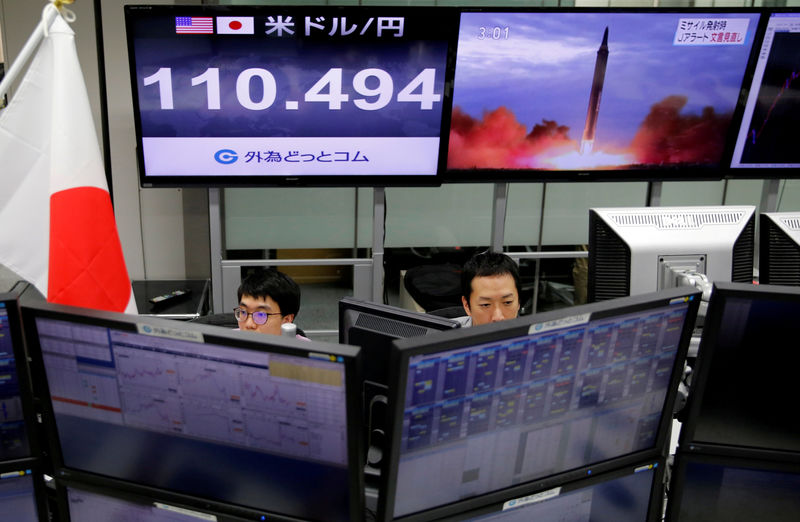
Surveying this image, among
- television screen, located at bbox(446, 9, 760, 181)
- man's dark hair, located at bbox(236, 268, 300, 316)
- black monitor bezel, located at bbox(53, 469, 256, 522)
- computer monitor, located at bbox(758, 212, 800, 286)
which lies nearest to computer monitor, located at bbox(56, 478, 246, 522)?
black monitor bezel, located at bbox(53, 469, 256, 522)

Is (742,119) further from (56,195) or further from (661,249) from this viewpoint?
(56,195)

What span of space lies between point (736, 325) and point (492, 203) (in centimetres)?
277

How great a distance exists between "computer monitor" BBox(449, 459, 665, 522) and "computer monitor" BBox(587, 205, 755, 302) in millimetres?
615

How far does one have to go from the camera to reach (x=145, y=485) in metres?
1.26

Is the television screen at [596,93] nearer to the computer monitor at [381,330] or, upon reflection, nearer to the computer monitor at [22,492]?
the computer monitor at [381,330]

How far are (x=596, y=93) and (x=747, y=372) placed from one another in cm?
239

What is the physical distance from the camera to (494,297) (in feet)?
7.09

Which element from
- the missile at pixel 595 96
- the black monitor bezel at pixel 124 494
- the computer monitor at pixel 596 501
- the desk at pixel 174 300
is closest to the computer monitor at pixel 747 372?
the computer monitor at pixel 596 501

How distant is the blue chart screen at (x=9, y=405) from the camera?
3.99 ft

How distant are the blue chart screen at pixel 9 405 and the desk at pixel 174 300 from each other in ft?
7.29

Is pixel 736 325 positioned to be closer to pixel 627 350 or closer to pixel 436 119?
pixel 627 350

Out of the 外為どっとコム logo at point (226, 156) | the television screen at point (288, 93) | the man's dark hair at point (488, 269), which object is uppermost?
the television screen at point (288, 93)
